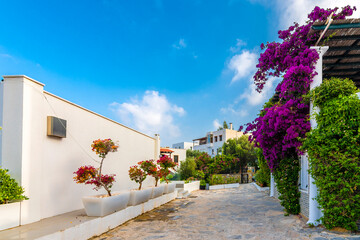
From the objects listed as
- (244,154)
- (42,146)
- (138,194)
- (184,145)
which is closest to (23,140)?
(42,146)

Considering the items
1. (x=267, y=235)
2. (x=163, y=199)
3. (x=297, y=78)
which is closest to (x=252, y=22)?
(x=297, y=78)

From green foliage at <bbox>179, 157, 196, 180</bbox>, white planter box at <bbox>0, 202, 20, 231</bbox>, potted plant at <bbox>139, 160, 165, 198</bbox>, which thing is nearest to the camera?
white planter box at <bbox>0, 202, 20, 231</bbox>

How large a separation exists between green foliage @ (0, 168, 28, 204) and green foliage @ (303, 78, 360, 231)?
256 inches

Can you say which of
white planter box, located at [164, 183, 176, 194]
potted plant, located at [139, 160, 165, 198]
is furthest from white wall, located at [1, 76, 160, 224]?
white planter box, located at [164, 183, 176, 194]

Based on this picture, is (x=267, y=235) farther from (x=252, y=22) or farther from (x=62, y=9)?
(x=252, y=22)

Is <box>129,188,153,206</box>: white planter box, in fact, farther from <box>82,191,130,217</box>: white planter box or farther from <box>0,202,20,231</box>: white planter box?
<box>0,202,20,231</box>: white planter box

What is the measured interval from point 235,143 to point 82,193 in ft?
91.9

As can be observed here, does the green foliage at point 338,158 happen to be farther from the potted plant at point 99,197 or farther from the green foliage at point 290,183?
the potted plant at point 99,197

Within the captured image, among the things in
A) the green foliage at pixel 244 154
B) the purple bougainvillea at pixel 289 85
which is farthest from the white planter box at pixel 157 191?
the green foliage at pixel 244 154

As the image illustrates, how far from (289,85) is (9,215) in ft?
24.4

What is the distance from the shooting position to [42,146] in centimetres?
627

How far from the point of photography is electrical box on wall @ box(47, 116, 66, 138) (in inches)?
255

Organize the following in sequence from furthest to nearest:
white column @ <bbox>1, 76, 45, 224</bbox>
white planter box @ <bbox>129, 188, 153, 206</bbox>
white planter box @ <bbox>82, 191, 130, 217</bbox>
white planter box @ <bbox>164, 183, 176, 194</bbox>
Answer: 1. white planter box @ <bbox>164, 183, 176, 194</bbox>
2. white planter box @ <bbox>129, 188, 153, 206</bbox>
3. white planter box @ <bbox>82, 191, 130, 217</bbox>
4. white column @ <bbox>1, 76, 45, 224</bbox>

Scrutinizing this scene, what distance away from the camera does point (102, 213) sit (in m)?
6.50
